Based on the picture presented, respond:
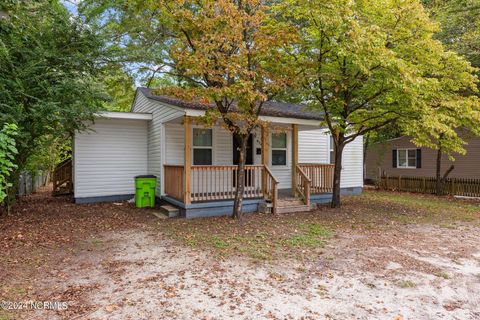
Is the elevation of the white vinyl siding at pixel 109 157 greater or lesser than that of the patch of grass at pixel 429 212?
greater

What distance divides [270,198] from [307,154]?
421 cm

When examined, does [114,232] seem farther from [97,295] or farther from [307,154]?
[307,154]

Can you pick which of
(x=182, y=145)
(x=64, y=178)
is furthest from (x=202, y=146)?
(x=64, y=178)

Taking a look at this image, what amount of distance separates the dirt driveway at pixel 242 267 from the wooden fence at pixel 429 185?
280 inches

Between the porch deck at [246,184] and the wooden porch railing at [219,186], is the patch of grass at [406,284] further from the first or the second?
the wooden porch railing at [219,186]

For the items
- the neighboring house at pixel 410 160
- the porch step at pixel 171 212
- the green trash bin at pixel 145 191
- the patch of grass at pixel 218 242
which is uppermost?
the neighboring house at pixel 410 160

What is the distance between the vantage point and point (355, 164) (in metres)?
13.3

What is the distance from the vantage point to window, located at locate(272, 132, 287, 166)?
11.2m

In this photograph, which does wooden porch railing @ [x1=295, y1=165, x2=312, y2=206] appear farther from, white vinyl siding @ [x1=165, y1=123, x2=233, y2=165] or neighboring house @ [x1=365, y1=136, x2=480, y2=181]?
neighboring house @ [x1=365, y1=136, x2=480, y2=181]

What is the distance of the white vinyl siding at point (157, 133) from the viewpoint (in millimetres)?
9307

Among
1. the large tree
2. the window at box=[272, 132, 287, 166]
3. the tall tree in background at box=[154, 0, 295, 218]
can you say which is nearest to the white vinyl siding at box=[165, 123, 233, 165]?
the window at box=[272, 132, 287, 166]

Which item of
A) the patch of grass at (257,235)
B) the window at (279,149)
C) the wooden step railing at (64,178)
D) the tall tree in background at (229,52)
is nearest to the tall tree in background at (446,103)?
the tall tree in background at (229,52)

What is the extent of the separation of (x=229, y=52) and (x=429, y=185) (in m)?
13.1

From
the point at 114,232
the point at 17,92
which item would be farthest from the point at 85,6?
the point at 114,232
